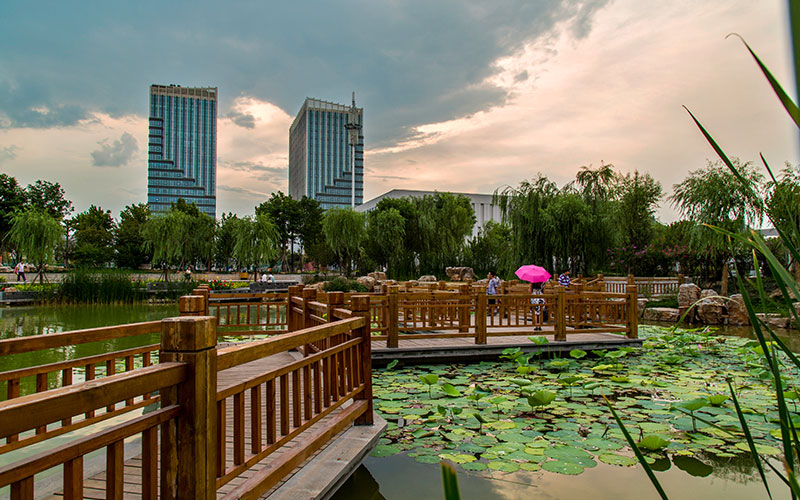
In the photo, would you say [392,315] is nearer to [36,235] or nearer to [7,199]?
[36,235]

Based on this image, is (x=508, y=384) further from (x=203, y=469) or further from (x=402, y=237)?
(x=402, y=237)

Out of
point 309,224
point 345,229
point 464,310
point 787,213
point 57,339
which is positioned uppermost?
point 309,224

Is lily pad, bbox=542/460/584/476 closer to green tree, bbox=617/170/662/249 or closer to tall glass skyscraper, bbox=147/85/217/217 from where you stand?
green tree, bbox=617/170/662/249

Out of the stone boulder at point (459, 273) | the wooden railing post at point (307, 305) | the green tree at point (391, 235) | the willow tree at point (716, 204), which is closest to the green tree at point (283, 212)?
the green tree at point (391, 235)

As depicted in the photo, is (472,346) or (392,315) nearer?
(392,315)

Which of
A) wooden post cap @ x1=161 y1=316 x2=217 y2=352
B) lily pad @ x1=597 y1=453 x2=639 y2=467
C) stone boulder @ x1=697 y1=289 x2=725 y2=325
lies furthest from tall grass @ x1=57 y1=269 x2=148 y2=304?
stone boulder @ x1=697 y1=289 x2=725 y2=325

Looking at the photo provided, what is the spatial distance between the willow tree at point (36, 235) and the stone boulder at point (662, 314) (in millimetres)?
21364

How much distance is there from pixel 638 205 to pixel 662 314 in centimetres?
982

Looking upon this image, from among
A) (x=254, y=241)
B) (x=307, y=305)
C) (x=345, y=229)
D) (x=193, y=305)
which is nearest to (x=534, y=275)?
(x=307, y=305)

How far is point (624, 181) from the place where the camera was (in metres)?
22.3

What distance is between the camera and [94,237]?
122ft

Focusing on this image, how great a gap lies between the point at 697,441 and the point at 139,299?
17.7 metres

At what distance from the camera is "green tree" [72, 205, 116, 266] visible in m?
34.8

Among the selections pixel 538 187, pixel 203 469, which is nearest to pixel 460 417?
pixel 203 469
